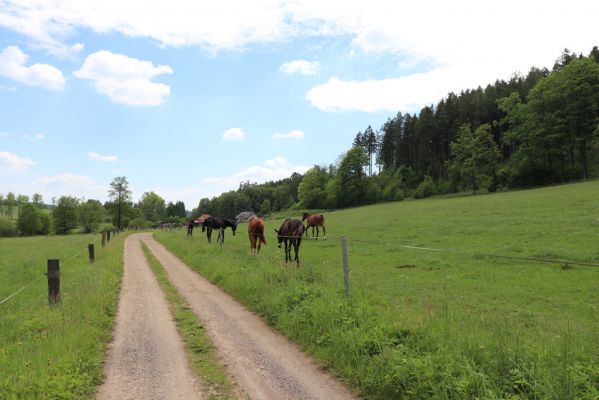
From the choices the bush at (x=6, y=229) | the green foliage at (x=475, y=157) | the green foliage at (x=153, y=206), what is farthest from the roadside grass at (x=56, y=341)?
the green foliage at (x=153, y=206)

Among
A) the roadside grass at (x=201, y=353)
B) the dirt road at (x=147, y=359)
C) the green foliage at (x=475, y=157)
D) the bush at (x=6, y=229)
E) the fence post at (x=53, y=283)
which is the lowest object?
the roadside grass at (x=201, y=353)

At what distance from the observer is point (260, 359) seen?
629 centimetres

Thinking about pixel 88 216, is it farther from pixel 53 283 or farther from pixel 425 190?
pixel 53 283

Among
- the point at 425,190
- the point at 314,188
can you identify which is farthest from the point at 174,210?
the point at 425,190

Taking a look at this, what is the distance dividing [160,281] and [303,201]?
93.5 metres

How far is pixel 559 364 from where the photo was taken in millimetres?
4367

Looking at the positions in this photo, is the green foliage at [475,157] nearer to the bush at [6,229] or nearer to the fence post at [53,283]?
the fence post at [53,283]

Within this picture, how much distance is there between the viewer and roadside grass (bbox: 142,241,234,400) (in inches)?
205

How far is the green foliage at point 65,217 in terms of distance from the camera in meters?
106

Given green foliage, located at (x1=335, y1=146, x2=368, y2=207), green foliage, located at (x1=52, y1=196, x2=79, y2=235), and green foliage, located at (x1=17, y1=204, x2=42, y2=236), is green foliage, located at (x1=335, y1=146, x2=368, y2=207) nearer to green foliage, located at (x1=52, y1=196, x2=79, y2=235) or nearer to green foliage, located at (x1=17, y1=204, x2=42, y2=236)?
green foliage, located at (x1=52, y1=196, x2=79, y2=235)

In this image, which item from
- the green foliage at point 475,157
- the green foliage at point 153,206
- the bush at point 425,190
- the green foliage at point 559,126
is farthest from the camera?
the green foliage at point 153,206

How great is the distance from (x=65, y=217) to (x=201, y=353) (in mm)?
118995

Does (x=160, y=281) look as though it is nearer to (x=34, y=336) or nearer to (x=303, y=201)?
(x=34, y=336)

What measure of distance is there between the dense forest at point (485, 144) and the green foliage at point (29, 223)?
74.2m
